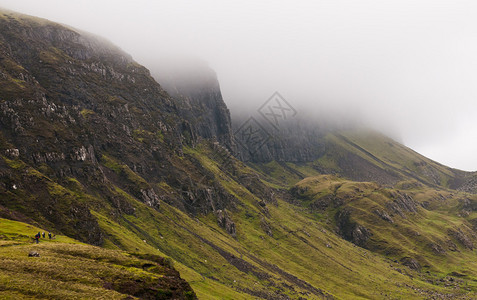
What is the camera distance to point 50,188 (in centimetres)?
15588

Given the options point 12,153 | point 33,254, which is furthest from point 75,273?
point 12,153

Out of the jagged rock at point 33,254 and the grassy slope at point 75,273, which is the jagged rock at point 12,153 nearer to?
the grassy slope at point 75,273

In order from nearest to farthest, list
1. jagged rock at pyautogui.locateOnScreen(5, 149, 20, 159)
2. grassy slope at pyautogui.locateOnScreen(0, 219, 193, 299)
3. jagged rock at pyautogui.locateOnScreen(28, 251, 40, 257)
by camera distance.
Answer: grassy slope at pyautogui.locateOnScreen(0, 219, 193, 299), jagged rock at pyautogui.locateOnScreen(28, 251, 40, 257), jagged rock at pyautogui.locateOnScreen(5, 149, 20, 159)

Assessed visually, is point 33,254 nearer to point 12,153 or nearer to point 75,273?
point 75,273

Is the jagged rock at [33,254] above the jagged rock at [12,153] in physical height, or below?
above

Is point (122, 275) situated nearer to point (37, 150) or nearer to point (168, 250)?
point (168, 250)

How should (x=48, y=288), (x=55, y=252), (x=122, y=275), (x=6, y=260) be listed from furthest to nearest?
1. (x=55, y=252)
2. (x=122, y=275)
3. (x=6, y=260)
4. (x=48, y=288)

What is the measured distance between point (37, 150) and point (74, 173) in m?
24.0

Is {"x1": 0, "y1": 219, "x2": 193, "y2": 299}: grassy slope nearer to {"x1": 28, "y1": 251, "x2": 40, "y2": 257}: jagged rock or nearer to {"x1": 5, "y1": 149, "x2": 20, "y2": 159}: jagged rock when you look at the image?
{"x1": 28, "y1": 251, "x2": 40, "y2": 257}: jagged rock

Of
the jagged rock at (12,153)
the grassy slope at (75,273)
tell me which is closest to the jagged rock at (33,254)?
the grassy slope at (75,273)

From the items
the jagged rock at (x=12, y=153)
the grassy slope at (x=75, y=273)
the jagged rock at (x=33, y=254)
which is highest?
the grassy slope at (x=75, y=273)

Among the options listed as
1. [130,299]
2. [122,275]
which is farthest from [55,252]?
[130,299]

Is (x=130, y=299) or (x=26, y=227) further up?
(x=130, y=299)

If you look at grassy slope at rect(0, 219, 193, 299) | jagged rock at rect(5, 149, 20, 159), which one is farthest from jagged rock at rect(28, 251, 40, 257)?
jagged rock at rect(5, 149, 20, 159)
